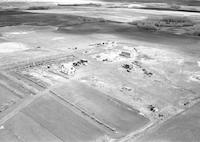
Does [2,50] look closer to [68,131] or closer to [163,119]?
[68,131]

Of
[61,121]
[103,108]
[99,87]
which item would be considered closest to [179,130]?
[103,108]

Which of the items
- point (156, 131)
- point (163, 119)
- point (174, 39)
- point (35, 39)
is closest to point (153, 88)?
point (163, 119)

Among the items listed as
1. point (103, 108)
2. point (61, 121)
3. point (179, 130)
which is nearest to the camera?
point (179, 130)

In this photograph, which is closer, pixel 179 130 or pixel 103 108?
pixel 179 130

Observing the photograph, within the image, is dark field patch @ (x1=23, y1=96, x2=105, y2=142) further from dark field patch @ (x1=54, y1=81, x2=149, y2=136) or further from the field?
dark field patch @ (x1=54, y1=81, x2=149, y2=136)

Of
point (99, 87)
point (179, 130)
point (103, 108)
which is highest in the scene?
point (99, 87)

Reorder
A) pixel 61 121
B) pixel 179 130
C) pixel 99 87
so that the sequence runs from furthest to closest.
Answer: pixel 99 87 < pixel 61 121 < pixel 179 130

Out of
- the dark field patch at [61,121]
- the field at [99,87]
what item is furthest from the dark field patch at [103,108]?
the dark field patch at [61,121]

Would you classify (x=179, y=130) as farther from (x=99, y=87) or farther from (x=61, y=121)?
(x=99, y=87)
